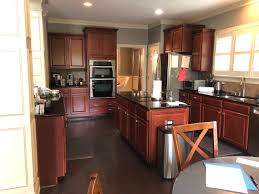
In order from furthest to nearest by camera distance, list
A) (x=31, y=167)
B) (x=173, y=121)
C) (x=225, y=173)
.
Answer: (x=173, y=121)
(x=31, y=167)
(x=225, y=173)

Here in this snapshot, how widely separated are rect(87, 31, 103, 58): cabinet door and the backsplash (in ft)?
10.8

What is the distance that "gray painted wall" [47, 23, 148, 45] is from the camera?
6.13 metres

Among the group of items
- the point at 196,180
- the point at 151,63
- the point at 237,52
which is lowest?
the point at 196,180

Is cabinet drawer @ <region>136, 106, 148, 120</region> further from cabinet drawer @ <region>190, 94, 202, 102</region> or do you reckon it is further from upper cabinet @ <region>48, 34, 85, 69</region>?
upper cabinet @ <region>48, 34, 85, 69</region>

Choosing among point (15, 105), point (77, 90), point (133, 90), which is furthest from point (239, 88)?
point (15, 105)

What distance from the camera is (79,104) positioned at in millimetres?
5953

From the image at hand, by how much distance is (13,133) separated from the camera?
214 cm

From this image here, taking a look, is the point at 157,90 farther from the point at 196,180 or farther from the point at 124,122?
the point at 196,180

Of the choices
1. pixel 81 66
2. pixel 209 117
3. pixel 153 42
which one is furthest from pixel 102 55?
pixel 209 117

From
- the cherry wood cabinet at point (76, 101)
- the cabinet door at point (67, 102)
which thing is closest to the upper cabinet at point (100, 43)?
the cherry wood cabinet at point (76, 101)

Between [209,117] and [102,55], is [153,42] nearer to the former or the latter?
[102,55]

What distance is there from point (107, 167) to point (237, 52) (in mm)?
3426

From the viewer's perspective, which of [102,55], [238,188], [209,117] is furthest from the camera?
[102,55]

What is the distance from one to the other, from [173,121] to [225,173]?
1.75m
